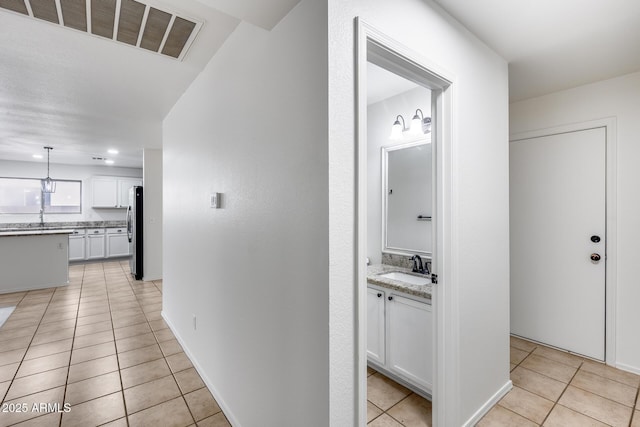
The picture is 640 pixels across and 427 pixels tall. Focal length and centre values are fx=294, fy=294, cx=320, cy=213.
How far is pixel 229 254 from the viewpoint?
1.95 meters

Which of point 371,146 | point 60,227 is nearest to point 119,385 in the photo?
→ point 371,146

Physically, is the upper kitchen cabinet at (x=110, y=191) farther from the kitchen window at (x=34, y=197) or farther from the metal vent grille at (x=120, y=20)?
the metal vent grille at (x=120, y=20)

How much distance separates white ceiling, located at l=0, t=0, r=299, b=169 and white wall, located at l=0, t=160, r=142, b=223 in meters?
2.86

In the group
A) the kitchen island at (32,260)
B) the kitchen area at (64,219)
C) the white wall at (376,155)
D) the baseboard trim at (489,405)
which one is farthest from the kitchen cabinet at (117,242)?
the baseboard trim at (489,405)

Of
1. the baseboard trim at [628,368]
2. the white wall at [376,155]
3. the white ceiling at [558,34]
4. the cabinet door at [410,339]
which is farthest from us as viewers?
the white wall at [376,155]

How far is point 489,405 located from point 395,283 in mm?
999

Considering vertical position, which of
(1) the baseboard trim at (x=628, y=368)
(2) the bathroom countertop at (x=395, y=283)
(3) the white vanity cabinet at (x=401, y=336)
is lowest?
(1) the baseboard trim at (x=628, y=368)

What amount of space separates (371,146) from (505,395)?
240 centimetres

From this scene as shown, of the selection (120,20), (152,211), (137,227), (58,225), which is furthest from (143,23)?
(58,225)

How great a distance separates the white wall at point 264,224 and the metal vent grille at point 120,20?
0.30 metres

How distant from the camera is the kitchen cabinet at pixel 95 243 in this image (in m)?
7.20

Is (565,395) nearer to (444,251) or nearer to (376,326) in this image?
(376,326)

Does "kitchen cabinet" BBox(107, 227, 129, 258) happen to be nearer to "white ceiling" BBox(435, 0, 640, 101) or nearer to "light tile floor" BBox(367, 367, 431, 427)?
"light tile floor" BBox(367, 367, 431, 427)

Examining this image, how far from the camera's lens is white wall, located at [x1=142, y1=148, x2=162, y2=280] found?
5.39m
